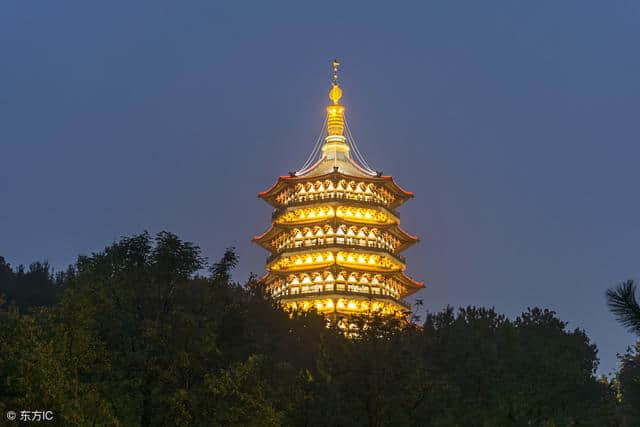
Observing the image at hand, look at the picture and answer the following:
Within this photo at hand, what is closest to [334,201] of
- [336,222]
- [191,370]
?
[336,222]

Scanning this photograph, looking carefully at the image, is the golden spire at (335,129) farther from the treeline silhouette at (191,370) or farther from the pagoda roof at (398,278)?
the treeline silhouette at (191,370)

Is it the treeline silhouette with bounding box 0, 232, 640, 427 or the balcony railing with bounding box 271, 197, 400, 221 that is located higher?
the balcony railing with bounding box 271, 197, 400, 221

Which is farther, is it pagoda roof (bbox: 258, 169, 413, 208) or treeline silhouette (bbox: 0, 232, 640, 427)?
pagoda roof (bbox: 258, 169, 413, 208)

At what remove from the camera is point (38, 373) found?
22359mm

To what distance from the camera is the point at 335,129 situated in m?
87.8

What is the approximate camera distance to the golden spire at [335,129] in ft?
282

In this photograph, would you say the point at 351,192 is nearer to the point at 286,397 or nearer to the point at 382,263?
the point at 382,263

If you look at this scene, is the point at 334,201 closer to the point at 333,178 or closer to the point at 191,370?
the point at 333,178

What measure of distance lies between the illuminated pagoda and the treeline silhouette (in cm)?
3100

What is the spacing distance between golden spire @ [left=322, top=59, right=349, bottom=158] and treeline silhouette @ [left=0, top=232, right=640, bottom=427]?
144ft

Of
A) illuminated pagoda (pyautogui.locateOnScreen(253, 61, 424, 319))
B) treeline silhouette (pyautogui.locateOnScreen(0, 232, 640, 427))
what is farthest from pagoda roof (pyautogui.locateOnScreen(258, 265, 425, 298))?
treeline silhouette (pyautogui.locateOnScreen(0, 232, 640, 427))

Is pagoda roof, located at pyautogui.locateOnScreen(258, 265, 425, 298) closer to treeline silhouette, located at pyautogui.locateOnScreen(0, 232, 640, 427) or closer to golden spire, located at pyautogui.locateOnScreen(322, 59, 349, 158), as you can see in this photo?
golden spire, located at pyautogui.locateOnScreen(322, 59, 349, 158)

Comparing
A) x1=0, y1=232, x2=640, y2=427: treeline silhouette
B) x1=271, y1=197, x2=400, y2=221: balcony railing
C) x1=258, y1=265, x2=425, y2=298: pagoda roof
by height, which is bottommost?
x1=0, y1=232, x2=640, y2=427: treeline silhouette

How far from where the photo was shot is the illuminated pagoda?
7500 cm
